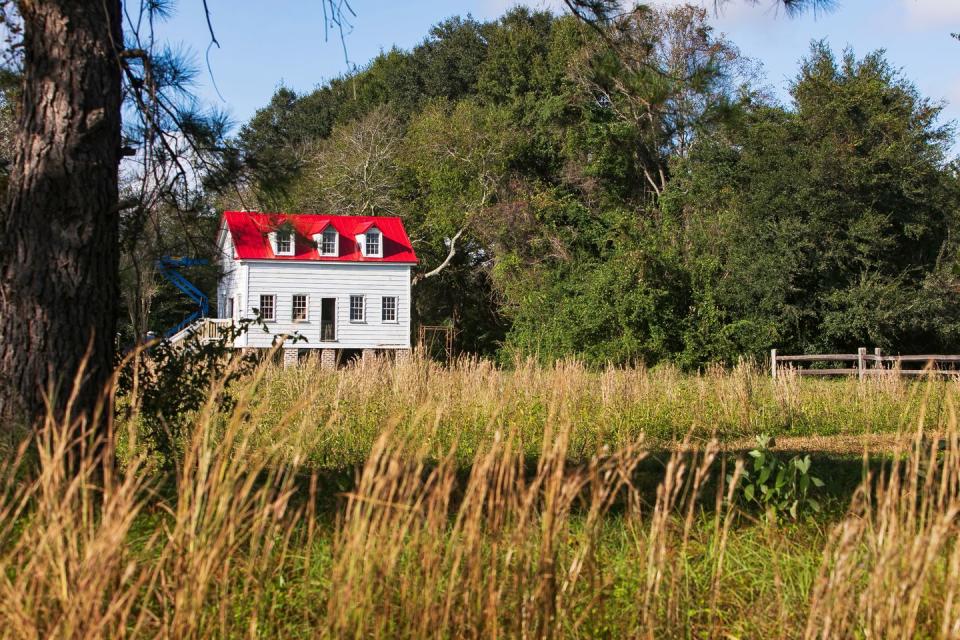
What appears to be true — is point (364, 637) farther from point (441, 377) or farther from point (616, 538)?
point (441, 377)

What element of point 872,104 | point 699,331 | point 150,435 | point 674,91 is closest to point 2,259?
point 150,435

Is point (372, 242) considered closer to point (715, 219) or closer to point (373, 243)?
point (373, 243)

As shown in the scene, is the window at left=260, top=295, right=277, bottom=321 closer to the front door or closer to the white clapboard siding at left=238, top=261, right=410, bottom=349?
the white clapboard siding at left=238, top=261, right=410, bottom=349

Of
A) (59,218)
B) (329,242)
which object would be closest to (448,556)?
(59,218)

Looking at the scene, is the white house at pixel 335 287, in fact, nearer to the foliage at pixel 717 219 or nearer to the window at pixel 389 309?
the window at pixel 389 309

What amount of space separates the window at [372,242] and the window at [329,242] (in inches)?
43.3

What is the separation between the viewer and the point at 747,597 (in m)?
3.91

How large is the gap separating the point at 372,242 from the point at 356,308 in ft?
7.73

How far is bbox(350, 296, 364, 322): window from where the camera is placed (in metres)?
33.0

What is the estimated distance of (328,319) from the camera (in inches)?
1308

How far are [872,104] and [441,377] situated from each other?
20332 mm

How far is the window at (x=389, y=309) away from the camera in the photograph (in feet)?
110

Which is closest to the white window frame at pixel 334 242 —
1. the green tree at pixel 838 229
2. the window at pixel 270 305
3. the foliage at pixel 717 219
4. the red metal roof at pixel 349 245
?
the red metal roof at pixel 349 245

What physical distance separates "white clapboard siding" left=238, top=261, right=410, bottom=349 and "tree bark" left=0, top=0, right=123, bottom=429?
86.7 ft
